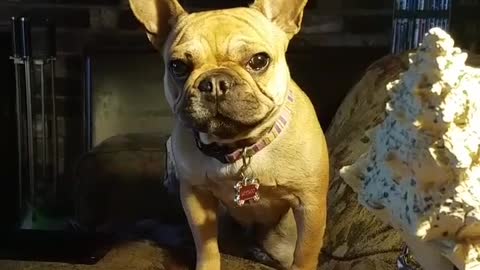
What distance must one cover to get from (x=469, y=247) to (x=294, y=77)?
1.45 m

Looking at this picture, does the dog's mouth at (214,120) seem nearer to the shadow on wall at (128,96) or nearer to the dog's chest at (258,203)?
the dog's chest at (258,203)

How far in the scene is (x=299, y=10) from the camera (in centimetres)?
108

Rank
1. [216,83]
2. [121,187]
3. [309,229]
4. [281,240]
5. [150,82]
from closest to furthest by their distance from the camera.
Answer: [216,83], [309,229], [281,240], [121,187], [150,82]

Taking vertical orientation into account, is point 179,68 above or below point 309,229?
above

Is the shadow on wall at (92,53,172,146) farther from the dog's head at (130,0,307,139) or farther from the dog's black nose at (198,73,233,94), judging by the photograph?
the dog's black nose at (198,73,233,94)

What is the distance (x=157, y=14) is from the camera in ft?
3.58

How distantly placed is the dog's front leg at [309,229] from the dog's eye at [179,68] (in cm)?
25

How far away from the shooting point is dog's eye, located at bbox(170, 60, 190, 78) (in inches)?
39.1

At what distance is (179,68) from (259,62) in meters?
0.11

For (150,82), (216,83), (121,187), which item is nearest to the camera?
(216,83)

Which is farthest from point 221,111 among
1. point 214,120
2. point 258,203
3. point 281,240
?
point 281,240

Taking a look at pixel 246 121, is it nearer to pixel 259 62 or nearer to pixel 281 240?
pixel 259 62

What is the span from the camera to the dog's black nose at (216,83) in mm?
929

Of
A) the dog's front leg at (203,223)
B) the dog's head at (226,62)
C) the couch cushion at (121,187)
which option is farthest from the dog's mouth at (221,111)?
the couch cushion at (121,187)
